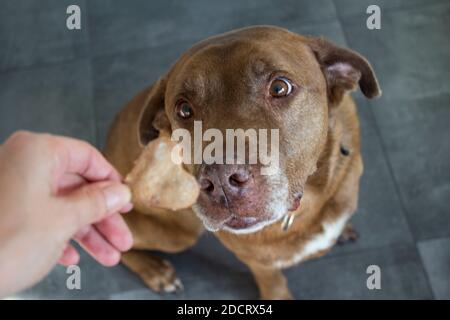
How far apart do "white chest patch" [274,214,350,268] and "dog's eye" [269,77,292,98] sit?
83 centimetres

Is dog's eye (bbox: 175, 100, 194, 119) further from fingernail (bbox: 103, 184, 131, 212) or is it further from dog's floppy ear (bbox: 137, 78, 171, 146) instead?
fingernail (bbox: 103, 184, 131, 212)

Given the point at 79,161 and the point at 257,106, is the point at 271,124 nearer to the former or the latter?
the point at 257,106

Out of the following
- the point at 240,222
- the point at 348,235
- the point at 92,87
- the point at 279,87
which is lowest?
the point at 348,235

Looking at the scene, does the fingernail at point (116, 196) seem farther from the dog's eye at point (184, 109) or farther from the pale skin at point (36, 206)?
the dog's eye at point (184, 109)

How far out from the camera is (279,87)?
199cm

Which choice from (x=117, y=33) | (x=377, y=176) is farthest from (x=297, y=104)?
(x=117, y=33)

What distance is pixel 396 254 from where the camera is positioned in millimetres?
3098

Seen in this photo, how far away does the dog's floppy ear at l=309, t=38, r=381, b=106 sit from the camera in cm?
216

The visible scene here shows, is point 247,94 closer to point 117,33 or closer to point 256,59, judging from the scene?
point 256,59

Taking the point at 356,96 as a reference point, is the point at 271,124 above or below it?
above

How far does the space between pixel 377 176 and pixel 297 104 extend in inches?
59.2

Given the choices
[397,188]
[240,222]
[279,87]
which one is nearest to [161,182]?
[240,222]

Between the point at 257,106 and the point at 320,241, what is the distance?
94 cm

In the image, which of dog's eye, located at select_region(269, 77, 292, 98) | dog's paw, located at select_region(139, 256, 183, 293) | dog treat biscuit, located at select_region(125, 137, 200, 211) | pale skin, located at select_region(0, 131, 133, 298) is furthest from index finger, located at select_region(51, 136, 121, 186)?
dog's paw, located at select_region(139, 256, 183, 293)
